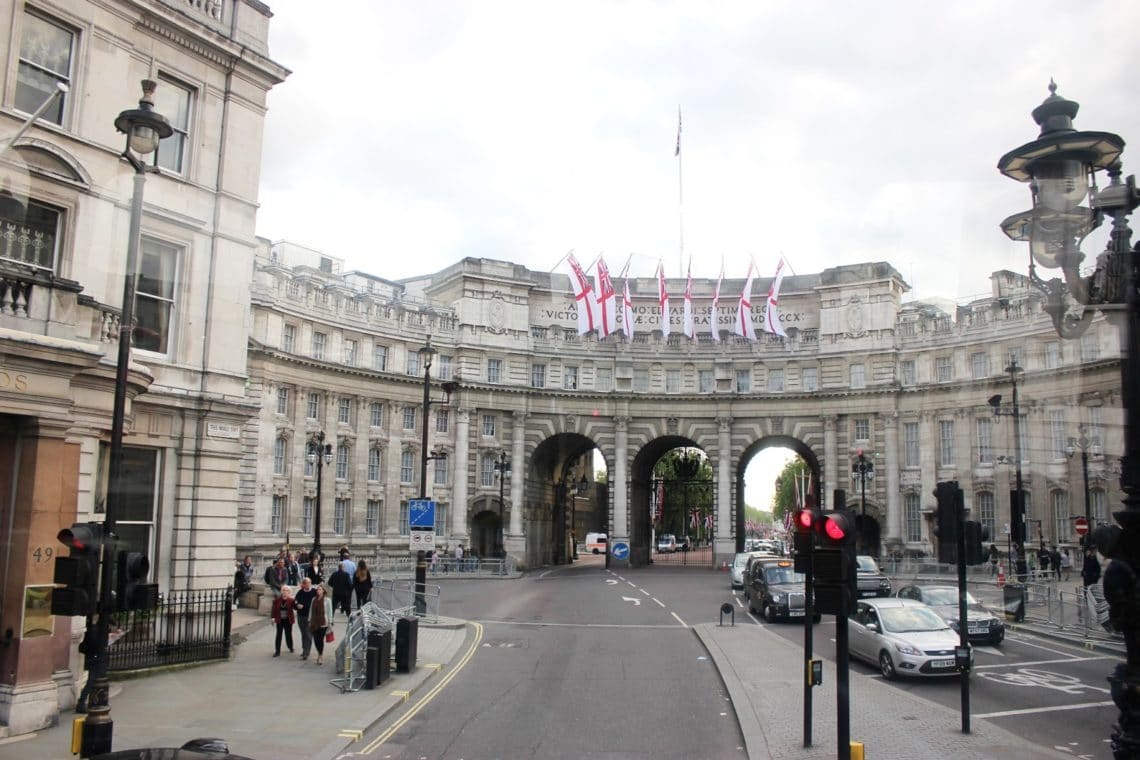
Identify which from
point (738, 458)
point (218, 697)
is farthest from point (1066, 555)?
point (738, 458)

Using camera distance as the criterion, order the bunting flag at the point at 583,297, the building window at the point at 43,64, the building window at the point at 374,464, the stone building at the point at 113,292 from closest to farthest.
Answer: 1. the stone building at the point at 113,292
2. the building window at the point at 43,64
3. the building window at the point at 374,464
4. the bunting flag at the point at 583,297

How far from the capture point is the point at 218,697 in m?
15.9

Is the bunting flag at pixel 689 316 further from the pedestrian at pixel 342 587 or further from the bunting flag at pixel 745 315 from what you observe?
the pedestrian at pixel 342 587

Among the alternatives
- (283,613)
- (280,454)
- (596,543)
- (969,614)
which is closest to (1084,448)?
(969,614)

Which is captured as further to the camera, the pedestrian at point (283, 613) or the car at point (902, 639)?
the pedestrian at point (283, 613)

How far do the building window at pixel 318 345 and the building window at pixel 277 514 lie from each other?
8.58 meters

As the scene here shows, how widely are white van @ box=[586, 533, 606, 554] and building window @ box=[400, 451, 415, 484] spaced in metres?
43.5

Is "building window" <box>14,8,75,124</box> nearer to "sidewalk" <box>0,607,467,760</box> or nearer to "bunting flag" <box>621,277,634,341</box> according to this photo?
"sidewalk" <box>0,607,467,760</box>

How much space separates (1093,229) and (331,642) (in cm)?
1929

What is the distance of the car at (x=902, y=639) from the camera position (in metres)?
18.0

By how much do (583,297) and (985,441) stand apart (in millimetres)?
46119

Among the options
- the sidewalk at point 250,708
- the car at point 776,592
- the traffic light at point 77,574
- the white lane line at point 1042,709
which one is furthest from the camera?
the car at point 776,592

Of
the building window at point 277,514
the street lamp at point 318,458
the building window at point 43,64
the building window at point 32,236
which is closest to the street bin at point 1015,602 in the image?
the street lamp at point 318,458

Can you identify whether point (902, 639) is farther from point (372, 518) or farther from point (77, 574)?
point (372, 518)
